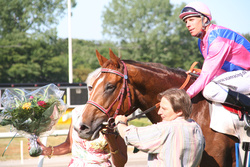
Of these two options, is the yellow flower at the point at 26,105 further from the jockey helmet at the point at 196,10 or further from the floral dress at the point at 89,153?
the jockey helmet at the point at 196,10

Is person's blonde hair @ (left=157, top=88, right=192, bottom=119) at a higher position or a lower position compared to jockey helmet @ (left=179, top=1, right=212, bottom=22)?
lower

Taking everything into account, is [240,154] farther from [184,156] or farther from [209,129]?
[184,156]

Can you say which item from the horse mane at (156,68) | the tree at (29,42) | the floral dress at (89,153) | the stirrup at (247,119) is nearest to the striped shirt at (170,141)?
the stirrup at (247,119)

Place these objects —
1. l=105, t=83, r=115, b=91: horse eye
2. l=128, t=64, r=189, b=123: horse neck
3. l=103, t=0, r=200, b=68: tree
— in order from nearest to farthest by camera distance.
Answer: l=105, t=83, r=115, b=91: horse eye < l=128, t=64, r=189, b=123: horse neck < l=103, t=0, r=200, b=68: tree

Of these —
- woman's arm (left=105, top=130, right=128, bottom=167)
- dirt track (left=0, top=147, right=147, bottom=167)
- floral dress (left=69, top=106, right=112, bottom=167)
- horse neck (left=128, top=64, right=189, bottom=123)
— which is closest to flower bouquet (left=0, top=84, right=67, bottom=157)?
floral dress (left=69, top=106, right=112, bottom=167)

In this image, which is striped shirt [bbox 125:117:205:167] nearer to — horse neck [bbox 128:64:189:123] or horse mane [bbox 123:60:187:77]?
horse neck [bbox 128:64:189:123]

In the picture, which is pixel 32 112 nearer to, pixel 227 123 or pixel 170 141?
pixel 170 141

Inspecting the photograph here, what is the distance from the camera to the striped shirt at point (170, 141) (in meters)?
2.15

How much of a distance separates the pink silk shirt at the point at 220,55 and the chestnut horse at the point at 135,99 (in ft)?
0.87

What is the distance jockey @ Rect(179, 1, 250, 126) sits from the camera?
2.97m

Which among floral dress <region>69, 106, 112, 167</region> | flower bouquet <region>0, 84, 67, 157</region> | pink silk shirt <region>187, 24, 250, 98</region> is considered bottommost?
floral dress <region>69, 106, 112, 167</region>

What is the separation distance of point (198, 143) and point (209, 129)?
0.90 meters

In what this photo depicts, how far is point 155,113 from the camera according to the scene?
3314 millimetres

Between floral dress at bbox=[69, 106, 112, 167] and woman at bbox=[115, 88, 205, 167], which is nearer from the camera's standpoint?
woman at bbox=[115, 88, 205, 167]
